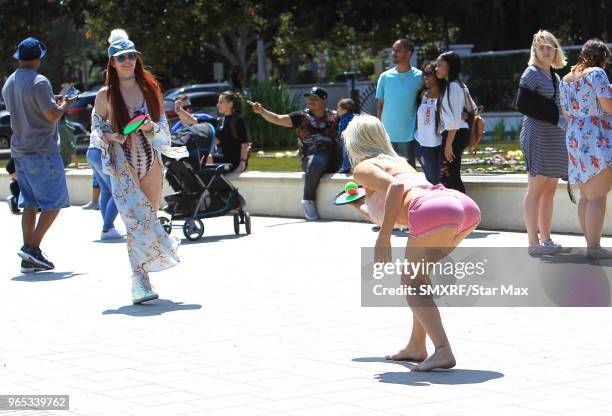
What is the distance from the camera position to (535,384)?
5.98 metres

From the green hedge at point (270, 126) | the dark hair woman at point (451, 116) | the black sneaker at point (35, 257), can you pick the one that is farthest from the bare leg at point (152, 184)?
the green hedge at point (270, 126)

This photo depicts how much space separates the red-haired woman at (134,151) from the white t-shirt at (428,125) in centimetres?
352

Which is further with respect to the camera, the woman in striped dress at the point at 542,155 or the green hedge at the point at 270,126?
the green hedge at the point at 270,126

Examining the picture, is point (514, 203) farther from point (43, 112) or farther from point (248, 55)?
point (248, 55)

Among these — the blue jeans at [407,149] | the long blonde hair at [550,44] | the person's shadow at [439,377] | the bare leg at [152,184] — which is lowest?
the person's shadow at [439,377]

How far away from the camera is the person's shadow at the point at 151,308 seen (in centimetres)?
851

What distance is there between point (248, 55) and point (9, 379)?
5154 cm

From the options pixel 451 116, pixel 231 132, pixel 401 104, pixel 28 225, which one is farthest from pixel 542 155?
pixel 231 132

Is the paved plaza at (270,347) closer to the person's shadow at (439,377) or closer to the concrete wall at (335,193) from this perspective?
the person's shadow at (439,377)

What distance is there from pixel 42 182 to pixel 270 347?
417 cm

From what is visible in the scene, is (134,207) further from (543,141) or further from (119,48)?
(543,141)

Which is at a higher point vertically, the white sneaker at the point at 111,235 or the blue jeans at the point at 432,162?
the blue jeans at the point at 432,162

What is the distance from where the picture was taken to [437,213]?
6207mm

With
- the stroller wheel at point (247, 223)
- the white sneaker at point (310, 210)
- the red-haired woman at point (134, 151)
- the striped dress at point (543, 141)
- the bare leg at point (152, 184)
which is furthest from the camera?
the white sneaker at point (310, 210)
